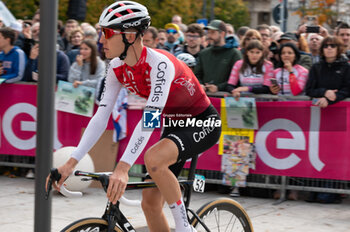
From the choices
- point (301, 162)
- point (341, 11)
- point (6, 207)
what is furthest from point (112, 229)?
point (341, 11)

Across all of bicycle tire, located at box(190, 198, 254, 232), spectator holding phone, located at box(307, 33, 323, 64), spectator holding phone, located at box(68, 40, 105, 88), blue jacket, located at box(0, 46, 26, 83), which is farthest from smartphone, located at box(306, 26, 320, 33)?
bicycle tire, located at box(190, 198, 254, 232)

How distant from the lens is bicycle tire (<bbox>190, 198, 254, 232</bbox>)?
4.81m

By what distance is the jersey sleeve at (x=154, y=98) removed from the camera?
13.0 ft

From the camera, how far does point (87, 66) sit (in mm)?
9562

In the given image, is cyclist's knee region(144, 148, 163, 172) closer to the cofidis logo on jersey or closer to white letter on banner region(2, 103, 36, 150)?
the cofidis logo on jersey

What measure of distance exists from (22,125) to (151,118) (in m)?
6.11

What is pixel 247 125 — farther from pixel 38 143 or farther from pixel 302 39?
pixel 38 143

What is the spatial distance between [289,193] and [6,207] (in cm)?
363

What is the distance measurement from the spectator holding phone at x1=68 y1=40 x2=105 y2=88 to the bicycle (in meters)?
4.82

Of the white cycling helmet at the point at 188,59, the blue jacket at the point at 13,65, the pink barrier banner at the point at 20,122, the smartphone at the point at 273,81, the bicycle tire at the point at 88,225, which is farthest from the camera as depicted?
the blue jacket at the point at 13,65

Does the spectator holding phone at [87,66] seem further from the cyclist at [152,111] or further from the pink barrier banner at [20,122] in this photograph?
the cyclist at [152,111]

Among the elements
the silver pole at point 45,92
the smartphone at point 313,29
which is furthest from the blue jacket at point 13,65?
the silver pole at point 45,92

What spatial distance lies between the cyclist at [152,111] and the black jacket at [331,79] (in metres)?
3.87

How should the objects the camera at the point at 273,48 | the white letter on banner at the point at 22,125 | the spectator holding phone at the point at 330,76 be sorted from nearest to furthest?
the spectator holding phone at the point at 330,76, the camera at the point at 273,48, the white letter on banner at the point at 22,125
